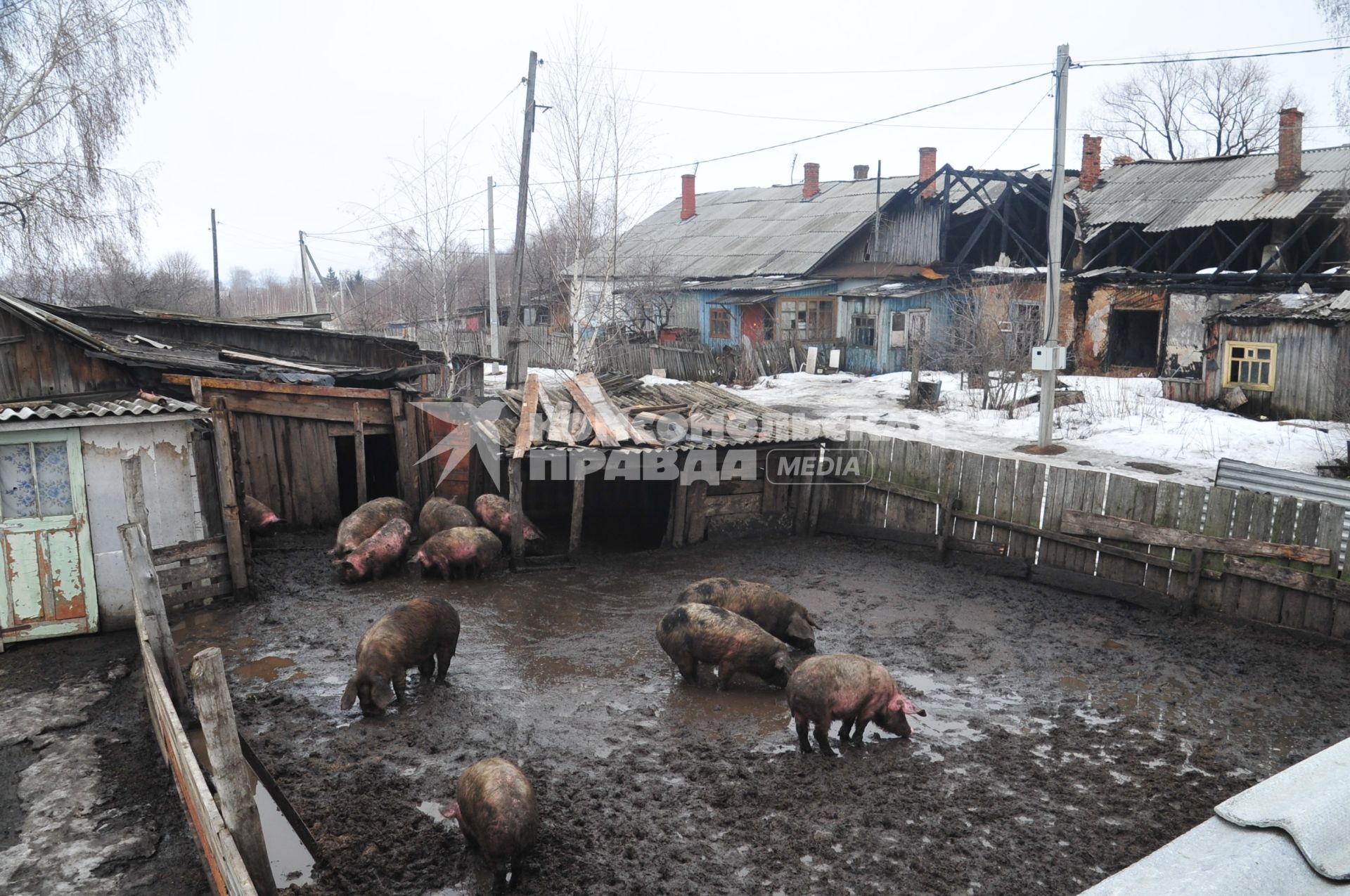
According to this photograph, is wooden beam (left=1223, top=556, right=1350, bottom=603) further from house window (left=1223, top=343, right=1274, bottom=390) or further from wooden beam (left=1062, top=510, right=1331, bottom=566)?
house window (left=1223, top=343, right=1274, bottom=390)

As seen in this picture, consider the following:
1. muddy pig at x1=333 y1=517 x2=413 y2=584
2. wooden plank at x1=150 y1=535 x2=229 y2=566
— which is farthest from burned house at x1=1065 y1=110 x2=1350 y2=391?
wooden plank at x1=150 y1=535 x2=229 y2=566

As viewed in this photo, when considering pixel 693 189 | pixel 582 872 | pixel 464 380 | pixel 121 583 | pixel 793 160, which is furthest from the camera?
pixel 793 160

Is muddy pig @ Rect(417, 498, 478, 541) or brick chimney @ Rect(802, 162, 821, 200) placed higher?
brick chimney @ Rect(802, 162, 821, 200)

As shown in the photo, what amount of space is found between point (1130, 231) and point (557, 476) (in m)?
21.4

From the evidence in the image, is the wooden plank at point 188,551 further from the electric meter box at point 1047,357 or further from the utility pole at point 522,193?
the electric meter box at point 1047,357

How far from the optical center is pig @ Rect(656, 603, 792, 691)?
8.27 m

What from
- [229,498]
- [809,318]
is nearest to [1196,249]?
[809,318]

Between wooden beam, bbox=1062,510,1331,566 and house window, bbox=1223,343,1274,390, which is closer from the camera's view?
wooden beam, bbox=1062,510,1331,566

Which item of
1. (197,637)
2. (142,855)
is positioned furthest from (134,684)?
(142,855)

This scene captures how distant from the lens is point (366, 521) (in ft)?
40.0

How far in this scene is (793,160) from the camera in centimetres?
4684

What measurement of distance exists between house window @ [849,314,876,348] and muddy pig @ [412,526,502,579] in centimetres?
1945

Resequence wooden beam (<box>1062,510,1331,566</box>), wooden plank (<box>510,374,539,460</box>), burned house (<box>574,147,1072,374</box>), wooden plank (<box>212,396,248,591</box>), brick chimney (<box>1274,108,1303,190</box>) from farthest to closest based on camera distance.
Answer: burned house (<box>574,147,1072,374</box>) < brick chimney (<box>1274,108,1303,190</box>) < wooden plank (<box>510,374,539,460</box>) < wooden plank (<box>212,396,248,591</box>) < wooden beam (<box>1062,510,1331,566</box>)

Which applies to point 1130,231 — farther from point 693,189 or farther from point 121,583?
point 121,583
